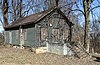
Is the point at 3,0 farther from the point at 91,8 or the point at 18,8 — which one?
the point at 91,8

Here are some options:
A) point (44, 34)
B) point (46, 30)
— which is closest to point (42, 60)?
point (44, 34)

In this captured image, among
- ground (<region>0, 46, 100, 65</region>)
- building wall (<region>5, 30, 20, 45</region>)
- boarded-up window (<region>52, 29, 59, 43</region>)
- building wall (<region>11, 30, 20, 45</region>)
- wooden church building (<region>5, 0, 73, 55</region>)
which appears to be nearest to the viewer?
ground (<region>0, 46, 100, 65</region>)

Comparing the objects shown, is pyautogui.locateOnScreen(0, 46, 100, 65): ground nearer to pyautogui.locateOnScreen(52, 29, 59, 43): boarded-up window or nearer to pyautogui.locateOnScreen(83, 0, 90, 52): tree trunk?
pyautogui.locateOnScreen(83, 0, 90, 52): tree trunk

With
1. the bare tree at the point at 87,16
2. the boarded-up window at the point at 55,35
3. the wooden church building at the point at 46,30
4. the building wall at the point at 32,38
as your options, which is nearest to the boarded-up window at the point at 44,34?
the wooden church building at the point at 46,30

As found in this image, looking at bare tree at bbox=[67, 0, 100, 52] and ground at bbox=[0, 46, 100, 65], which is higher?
bare tree at bbox=[67, 0, 100, 52]

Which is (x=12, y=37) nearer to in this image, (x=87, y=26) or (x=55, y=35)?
(x=55, y=35)

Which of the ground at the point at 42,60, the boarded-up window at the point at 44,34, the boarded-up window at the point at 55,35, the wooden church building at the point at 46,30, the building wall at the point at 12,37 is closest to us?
the ground at the point at 42,60

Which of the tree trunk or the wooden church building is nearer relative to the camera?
the tree trunk

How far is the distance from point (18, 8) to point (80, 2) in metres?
21.8

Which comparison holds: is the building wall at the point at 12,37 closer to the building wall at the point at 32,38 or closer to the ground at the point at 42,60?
the building wall at the point at 32,38

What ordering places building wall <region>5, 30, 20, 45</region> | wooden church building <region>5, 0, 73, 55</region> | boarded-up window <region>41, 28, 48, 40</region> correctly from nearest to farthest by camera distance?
wooden church building <region>5, 0, 73, 55</region> < boarded-up window <region>41, 28, 48, 40</region> < building wall <region>5, 30, 20, 45</region>

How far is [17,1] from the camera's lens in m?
41.9

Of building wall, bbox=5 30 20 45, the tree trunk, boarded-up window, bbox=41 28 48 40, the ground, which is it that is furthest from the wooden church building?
the ground

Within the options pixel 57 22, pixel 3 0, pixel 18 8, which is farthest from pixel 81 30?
pixel 57 22
